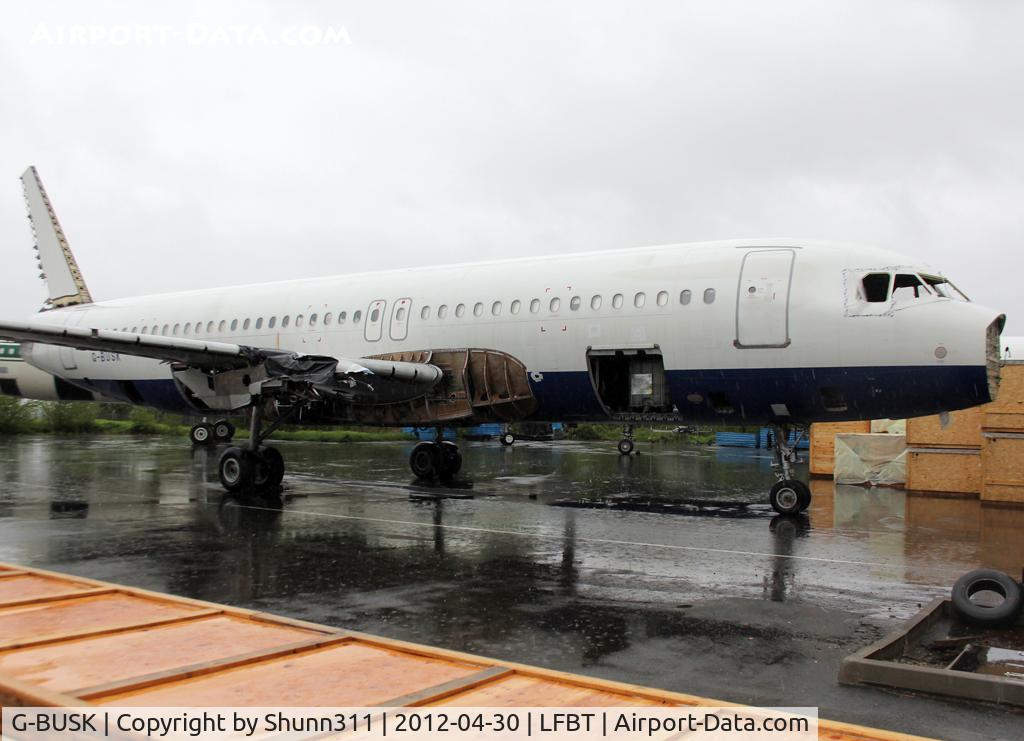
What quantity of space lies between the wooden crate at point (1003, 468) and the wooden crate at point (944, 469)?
94 centimetres

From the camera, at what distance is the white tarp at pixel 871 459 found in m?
19.4

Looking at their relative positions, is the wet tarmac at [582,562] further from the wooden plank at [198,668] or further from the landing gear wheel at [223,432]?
the landing gear wheel at [223,432]

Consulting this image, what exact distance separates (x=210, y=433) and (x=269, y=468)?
45.4 ft

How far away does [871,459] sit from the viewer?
1986 cm

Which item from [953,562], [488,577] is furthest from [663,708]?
[953,562]

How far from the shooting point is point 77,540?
1073cm

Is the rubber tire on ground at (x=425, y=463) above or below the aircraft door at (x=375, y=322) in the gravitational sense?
below

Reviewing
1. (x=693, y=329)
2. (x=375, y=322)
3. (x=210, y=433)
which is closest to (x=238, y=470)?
(x=375, y=322)

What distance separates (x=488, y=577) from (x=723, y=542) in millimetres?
3665

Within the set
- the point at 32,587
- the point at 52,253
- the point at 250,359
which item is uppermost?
the point at 52,253

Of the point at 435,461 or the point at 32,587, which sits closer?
the point at 32,587

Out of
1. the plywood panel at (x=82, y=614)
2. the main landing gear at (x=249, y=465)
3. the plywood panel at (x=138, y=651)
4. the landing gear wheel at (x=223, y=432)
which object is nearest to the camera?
the plywood panel at (x=138, y=651)

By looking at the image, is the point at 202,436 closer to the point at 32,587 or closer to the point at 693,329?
the point at 693,329

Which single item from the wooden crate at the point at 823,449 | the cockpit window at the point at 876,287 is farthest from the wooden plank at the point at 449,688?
the wooden crate at the point at 823,449
